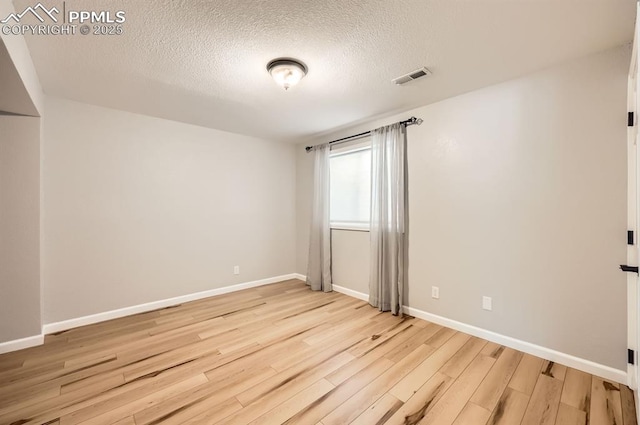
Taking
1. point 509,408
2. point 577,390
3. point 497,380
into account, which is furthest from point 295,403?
point 577,390

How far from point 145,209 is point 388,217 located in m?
3.04

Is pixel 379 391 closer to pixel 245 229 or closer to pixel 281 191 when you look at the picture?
pixel 245 229

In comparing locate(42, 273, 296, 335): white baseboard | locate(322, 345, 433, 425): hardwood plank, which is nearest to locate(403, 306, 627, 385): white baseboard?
locate(322, 345, 433, 425): hardwood plank

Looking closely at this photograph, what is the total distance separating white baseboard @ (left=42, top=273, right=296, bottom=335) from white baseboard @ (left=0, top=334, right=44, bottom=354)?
0.66ft

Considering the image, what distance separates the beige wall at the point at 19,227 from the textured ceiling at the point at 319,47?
1.89 ft

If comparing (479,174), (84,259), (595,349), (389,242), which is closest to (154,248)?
(84,259)

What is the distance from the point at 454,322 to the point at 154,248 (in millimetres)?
3634

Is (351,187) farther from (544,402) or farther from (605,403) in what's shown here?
(605,403)

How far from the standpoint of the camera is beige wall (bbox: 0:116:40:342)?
7.61 feet

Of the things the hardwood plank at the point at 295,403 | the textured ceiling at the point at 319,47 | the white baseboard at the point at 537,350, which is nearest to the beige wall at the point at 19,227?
the textured ceiling at the point at 319,47

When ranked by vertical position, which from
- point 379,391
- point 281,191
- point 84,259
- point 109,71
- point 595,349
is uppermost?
point 109,71

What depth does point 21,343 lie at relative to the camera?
2381 millimetres

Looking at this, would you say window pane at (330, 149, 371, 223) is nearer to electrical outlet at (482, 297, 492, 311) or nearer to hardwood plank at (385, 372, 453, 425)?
electrical outlet at (482, 297, 492, 311)

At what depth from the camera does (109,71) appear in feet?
7.25
